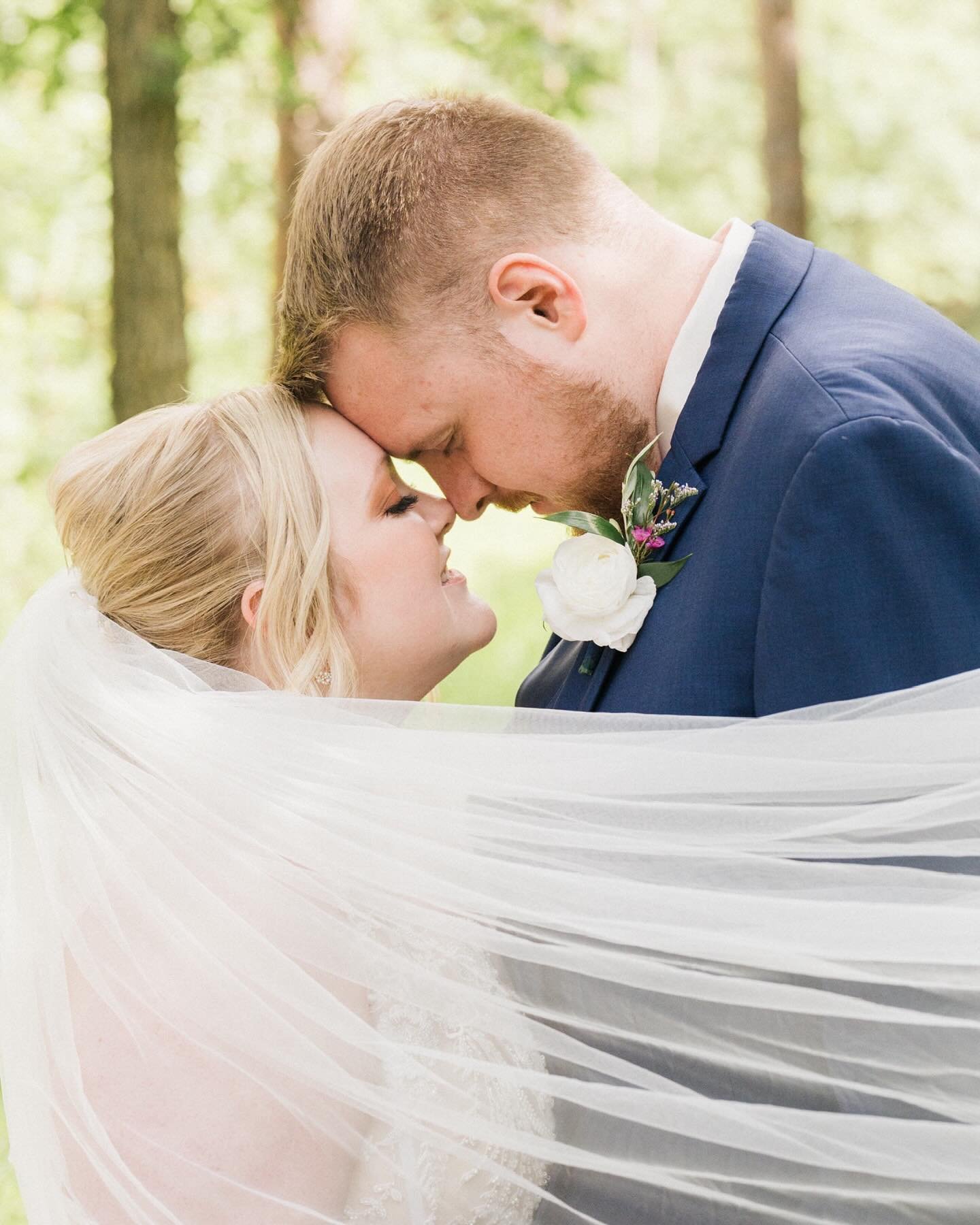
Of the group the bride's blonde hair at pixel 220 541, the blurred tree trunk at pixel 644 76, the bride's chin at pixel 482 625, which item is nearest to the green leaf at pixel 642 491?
the bride's chin at pixel 482 625

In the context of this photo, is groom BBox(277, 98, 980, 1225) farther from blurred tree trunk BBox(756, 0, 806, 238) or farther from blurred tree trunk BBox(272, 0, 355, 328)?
blurred tree trunk BBox(756, 0, 806, 238)

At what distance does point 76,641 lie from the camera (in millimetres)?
2604

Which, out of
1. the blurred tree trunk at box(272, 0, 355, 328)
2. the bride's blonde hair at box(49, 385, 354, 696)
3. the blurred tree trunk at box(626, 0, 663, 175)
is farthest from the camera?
the blurred tree trunk at box(626, 0, 663, 175)

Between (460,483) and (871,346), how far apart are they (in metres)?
1.03

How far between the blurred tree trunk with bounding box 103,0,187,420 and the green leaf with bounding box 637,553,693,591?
173 inches

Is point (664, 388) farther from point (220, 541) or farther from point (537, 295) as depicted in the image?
point (220, 541)

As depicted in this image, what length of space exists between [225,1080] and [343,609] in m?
1.01

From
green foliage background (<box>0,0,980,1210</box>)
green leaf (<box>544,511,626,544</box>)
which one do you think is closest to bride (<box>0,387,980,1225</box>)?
green leaf (<box>544,511,626,544</box>)

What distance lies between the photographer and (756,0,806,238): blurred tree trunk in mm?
10469

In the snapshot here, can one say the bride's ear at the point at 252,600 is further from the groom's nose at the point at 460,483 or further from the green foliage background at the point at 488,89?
the green foliage background at the point at 488,89

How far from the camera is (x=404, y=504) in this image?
2.86 m

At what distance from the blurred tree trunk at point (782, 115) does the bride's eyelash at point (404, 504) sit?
830cm

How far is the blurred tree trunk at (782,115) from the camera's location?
10.5 metres

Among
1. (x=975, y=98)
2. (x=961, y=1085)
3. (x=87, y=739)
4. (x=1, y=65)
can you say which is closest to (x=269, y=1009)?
(x=87, y=739)
